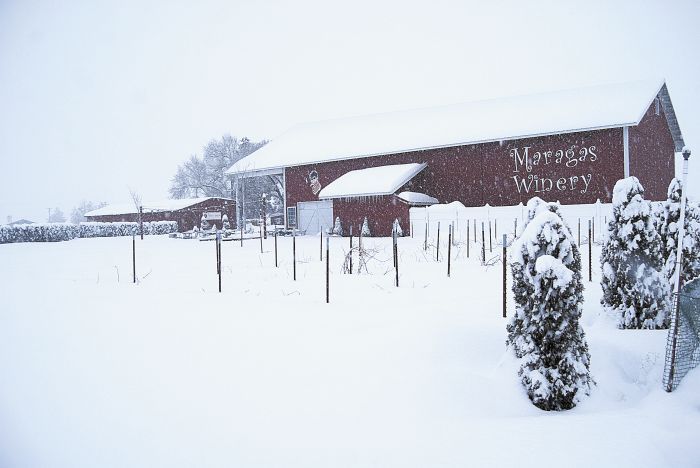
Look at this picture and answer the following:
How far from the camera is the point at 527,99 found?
26.9 metres

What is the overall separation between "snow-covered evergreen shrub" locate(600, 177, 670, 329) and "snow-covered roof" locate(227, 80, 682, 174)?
668 inches

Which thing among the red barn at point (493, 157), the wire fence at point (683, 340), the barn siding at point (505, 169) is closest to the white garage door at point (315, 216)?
the red barn at point (493, 157)

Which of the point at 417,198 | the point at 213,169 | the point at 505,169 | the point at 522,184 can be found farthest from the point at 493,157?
the point at 213,169

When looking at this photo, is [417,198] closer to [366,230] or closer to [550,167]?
[366,230]

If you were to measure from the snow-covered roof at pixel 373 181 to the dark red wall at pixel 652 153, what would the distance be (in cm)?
1005

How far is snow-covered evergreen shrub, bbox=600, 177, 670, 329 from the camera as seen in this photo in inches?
226

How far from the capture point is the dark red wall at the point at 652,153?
858 inches

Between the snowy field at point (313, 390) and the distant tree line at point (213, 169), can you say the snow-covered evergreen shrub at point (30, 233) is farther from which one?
the distant tree line at point (213, 169)

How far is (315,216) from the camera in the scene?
94.3 ft

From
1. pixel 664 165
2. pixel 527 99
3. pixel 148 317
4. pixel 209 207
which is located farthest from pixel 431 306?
pixel 209 207

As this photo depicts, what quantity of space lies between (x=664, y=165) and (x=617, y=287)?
2530 cm

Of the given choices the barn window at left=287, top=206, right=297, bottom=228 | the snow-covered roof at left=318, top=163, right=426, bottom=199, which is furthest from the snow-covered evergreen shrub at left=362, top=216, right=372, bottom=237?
the barn window at left=287, top=206, right=297, bottom=228

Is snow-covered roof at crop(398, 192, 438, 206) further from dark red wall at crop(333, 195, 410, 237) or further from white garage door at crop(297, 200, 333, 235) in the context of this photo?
white garage door at crop(297, 200, 333, 235)

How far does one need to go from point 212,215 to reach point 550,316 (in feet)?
132
